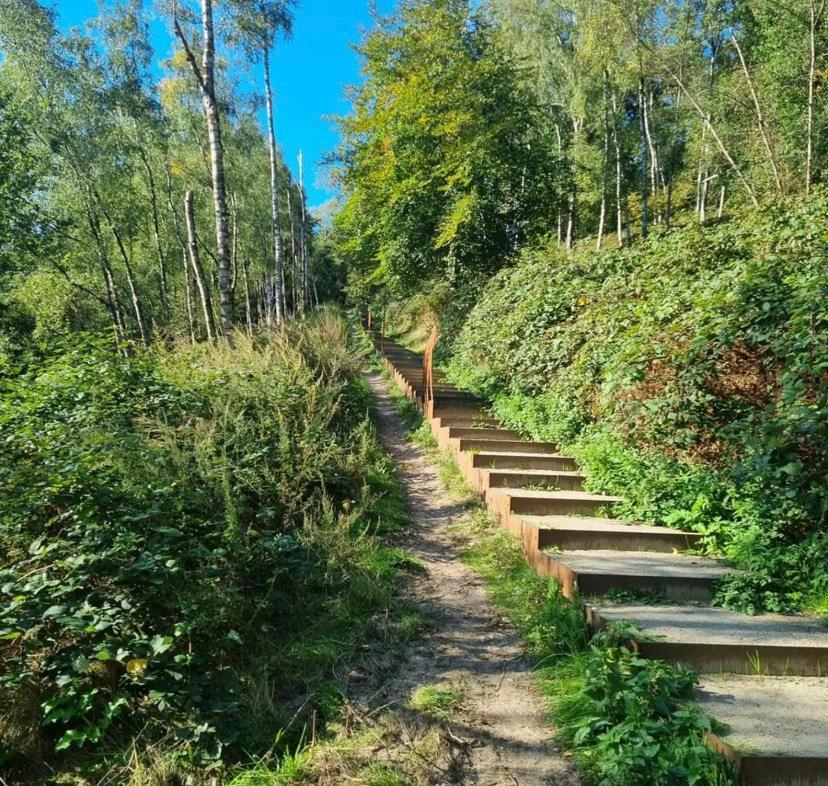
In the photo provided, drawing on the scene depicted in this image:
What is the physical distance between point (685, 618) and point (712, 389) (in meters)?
2.35

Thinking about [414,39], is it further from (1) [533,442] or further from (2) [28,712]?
(2) [28,712]

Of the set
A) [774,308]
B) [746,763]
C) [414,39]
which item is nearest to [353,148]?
[414,39]

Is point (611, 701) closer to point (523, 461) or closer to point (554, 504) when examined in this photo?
point (554, 504)

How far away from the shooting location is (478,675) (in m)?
3.14

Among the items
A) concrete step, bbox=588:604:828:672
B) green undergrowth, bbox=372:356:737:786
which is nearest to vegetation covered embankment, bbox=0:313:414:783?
green undergrowth, bbox=372:356:737:786

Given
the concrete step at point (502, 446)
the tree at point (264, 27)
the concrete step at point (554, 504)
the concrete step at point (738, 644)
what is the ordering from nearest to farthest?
1. the concrete step at point (738, 644)
2. the concrete step at point (554, 504)
3. the concrete step at point (502, 446)
4. the tree at point (264, 27)

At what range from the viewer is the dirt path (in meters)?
2.44

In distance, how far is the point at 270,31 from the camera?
14852 mm

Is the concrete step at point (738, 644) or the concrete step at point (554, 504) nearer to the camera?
the concrete step at point (738, 644)

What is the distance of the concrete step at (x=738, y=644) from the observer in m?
2.83

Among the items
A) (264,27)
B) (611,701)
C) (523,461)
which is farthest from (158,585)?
(264,27)

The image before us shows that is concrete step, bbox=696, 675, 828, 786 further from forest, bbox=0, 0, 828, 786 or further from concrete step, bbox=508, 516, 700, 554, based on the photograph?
concrete step, bbox=508, 516, 700, 554

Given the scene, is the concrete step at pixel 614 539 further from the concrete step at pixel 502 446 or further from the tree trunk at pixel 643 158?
the tree trunk at pixel 643 158

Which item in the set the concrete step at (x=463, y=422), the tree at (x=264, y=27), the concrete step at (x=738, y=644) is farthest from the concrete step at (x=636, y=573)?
the tree at (x=264, y=27)
